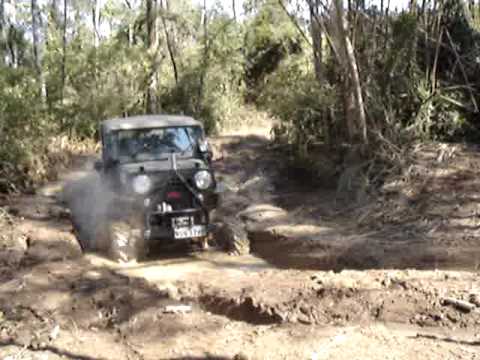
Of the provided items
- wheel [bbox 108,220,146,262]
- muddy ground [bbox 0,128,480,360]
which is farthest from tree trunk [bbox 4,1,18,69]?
wheel [bbox 108,220,146,262]

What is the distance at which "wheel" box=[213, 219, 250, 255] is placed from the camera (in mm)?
8688

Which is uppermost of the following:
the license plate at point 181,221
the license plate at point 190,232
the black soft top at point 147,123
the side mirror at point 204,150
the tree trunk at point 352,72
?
the tree trunk at point 352,72

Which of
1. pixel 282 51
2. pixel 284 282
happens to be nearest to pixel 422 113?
pixel 284 282

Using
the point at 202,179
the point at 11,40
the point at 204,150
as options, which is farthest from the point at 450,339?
the point at 11,40

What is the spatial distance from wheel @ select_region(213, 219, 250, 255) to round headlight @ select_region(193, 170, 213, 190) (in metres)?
1.01

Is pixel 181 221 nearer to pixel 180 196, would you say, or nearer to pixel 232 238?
pixel 180 196

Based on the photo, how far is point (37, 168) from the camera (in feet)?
39.0

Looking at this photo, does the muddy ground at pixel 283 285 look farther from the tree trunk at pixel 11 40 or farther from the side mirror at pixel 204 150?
the tree trunk at pixel 11 40

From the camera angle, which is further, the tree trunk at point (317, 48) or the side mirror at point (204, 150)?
the tree trunk at point (317, 48)

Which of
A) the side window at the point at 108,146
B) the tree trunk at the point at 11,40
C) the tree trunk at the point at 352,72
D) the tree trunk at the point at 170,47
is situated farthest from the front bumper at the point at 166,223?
the tree trunk at the point at 11,40

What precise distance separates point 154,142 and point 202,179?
38.4 inches

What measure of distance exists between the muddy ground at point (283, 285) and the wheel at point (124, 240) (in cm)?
18

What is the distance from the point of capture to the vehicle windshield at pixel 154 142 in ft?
27.5

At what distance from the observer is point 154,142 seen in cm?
852
